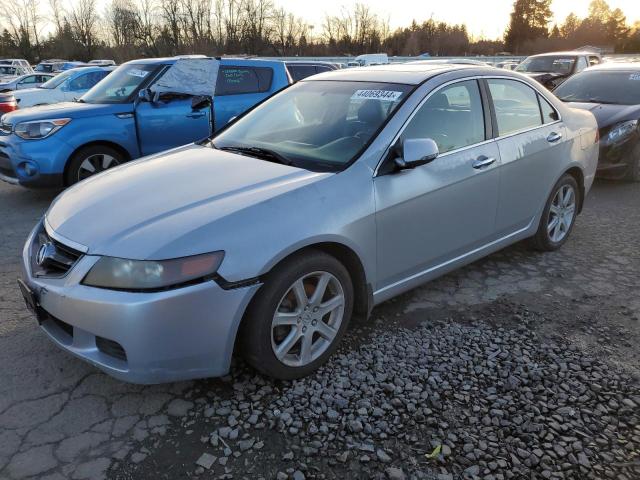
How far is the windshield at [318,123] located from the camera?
3242 millimetres

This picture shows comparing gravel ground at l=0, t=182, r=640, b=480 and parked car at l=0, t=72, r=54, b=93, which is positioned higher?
parked car at l=0, t=72, r=54, b=93

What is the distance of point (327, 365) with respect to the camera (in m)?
3.02

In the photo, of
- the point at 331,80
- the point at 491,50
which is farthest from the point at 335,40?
the point at 331,80

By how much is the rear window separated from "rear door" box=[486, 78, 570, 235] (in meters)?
4.23

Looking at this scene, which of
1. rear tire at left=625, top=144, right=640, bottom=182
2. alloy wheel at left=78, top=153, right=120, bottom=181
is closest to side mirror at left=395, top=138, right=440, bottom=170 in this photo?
alloy wheel at left=78, top=153, right=120, bottom=181

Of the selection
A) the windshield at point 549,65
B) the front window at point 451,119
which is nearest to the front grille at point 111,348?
the front window at point 451,119

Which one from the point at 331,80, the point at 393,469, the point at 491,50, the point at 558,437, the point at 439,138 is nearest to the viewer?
the point at 393,469

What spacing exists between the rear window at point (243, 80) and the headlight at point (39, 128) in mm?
2100

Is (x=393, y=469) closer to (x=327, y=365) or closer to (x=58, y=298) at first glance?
(x=327, y=365)

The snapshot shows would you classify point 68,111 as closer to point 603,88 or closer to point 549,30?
point 603,88

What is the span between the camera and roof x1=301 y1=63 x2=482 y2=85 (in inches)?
140

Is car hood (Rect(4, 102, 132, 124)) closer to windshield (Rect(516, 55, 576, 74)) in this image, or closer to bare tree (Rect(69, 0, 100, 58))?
windshield (Rect(516, 55, 576, 74))

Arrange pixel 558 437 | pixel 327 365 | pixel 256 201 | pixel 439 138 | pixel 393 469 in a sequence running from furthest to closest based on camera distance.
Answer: pixel 439 138 → pixel 327 365 → pixel 256 201 → pixel 558 437 → pixel 393 469

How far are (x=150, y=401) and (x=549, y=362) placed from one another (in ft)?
7.38
